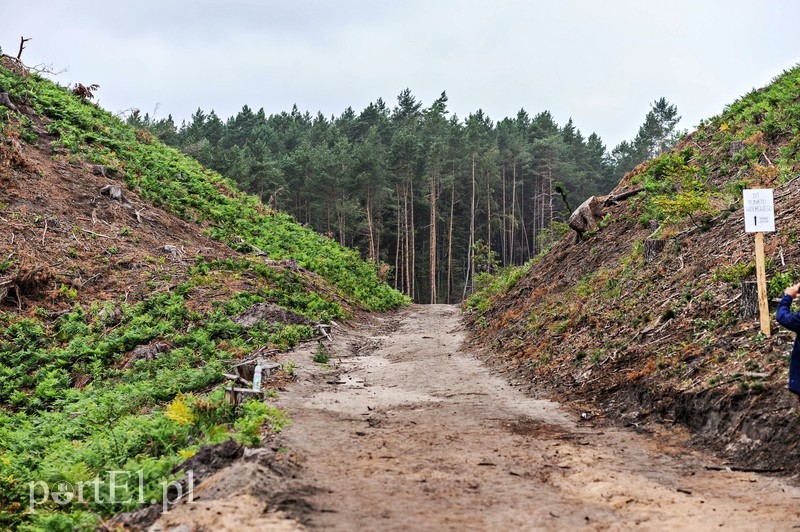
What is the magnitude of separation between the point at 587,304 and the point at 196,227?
18.0 meters

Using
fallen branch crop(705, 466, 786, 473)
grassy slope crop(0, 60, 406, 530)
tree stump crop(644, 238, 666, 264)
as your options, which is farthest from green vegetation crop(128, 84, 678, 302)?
fallen branch crop(705, 466, 786, 473)

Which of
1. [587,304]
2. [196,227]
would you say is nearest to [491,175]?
[196,227]

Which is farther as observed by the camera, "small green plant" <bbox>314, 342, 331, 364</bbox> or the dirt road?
"small green plant" <bbox>314, 342, 331, 364</bbox>

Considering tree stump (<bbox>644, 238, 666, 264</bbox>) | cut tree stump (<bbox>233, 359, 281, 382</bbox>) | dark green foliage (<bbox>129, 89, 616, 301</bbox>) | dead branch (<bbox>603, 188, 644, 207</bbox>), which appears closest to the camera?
cut tree stump (<bbox>233, 359, 281, 382</bbox>)

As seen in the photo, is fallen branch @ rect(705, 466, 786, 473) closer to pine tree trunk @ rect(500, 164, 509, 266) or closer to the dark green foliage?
the dark green foliage

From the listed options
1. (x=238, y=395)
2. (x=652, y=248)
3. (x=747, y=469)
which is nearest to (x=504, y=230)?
(x=652, y=248)

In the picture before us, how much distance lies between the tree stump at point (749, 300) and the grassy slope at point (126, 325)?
7156 millimetres

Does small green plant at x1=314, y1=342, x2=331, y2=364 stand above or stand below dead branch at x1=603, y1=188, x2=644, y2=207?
below

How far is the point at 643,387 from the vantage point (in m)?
8.87

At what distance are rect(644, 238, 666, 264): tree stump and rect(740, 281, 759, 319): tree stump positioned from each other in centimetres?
503

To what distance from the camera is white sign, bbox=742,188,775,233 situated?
8383 mm

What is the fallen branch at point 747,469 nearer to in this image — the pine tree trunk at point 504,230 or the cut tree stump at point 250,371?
the cut tree stump at point 250,371

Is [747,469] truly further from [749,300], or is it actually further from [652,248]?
[652,248]

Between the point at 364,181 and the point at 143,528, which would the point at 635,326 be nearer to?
the point at 143,528
